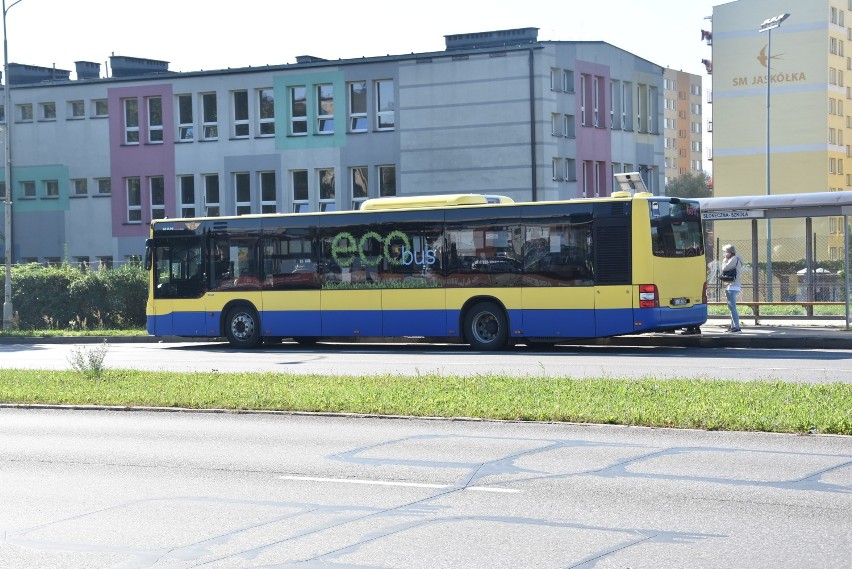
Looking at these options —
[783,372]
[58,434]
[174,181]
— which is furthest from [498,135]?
[58,434]

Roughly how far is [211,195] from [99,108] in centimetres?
670

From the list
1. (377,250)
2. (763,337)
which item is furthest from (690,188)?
(763,337)

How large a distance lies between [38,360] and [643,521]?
19.4 metres

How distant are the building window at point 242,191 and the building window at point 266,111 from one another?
6.70 ft

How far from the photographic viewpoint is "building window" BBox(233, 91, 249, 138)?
2082 inches

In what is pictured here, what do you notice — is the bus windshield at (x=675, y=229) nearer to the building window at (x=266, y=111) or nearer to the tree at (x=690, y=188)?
the building window at (x=266, y=111)

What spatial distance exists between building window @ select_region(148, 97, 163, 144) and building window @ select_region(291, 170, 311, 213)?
6.51 metres

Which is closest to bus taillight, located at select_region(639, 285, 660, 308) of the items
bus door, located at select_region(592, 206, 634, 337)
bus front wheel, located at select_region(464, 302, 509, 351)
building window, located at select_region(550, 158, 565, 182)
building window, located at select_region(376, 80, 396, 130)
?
bus door, located at select_region(592, 206, 634, 337)

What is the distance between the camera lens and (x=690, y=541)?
7559mm

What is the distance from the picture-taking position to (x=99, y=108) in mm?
55906

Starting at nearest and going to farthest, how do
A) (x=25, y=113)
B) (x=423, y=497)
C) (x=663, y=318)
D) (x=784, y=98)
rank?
(x=423, y=497) → (x=663, y=318) → (x=25, y=113) → (x=784, y=98)

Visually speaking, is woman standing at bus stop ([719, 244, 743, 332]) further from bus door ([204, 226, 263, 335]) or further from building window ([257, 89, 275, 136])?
building window ([257, 89, 275, 136])

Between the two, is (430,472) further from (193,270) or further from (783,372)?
(193,270)

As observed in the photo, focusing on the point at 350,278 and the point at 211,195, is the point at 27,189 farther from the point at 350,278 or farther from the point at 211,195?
the point at 350,278
